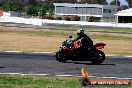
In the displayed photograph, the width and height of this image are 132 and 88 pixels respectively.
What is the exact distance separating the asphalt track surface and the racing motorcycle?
290 millimetres

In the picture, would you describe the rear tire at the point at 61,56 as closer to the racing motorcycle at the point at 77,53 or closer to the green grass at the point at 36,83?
the racing motorcycle at the point at 77,53

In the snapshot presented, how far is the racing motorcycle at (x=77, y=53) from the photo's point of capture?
64.4ft

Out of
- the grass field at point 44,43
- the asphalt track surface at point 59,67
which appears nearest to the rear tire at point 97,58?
the asphalt track surface at point 59,67

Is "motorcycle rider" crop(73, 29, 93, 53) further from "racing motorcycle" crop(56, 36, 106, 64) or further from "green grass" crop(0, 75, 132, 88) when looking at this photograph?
"green grass" crop(0, 75, 132, 88)

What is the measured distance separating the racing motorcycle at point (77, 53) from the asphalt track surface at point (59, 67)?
11.4 inches

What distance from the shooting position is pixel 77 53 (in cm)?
1967

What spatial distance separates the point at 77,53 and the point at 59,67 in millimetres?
1720

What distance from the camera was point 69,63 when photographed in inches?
784

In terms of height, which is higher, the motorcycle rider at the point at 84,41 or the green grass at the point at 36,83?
the motorcycle rider at the point at 84,41

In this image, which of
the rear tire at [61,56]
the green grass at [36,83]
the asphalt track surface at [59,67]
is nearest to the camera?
the green grass at [36,83]

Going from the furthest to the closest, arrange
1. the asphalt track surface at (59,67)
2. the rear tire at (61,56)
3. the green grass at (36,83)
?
the rear tire at (61,56)
the asphalt track surface at (59,67)
the green grass at (36,83)

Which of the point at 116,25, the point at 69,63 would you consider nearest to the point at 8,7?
the point at 116,25

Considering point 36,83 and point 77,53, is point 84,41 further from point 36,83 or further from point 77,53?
point 36,83

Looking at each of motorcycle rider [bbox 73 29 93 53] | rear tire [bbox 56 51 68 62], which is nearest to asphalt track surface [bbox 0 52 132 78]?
rear tire [bbox 56 51 68 62]
